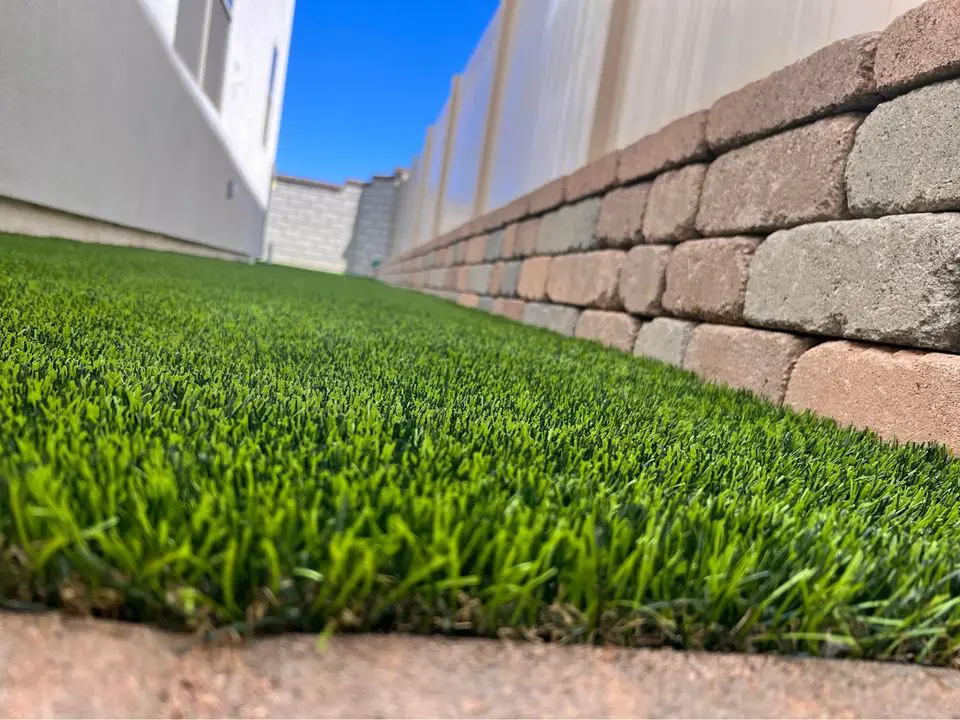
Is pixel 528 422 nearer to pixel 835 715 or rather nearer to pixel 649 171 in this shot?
pixel 835 715

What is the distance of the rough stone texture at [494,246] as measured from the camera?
6.95m

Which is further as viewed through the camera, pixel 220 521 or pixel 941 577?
pixel 941 577

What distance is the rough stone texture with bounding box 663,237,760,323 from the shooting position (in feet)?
8.85

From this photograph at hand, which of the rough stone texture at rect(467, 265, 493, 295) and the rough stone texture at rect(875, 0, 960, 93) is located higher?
the rough stone texture at rect(875, 0, 960, 93)

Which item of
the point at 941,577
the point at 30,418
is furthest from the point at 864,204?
the point at 30,418

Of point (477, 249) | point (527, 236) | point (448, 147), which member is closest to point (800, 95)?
point (527, 236)

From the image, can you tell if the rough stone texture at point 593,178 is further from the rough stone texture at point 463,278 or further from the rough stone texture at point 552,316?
the rough stone texture at point 463,278

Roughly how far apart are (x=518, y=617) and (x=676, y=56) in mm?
3607

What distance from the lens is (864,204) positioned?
2.04 meters

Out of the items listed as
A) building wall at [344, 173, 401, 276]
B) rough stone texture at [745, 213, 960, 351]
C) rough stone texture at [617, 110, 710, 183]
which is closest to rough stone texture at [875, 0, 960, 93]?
rough stone texture at [745, 213, 960, 351]

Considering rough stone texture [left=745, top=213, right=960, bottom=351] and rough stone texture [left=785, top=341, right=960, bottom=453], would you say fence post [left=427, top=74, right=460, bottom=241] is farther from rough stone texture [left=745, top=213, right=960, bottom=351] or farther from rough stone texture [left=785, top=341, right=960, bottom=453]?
rough stone texture [left=785, top=341, right=960, bottom=453]

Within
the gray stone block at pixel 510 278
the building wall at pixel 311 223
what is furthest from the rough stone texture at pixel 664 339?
the building wall at pixel 311 223

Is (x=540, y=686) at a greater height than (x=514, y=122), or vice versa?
(x=514, y=122)

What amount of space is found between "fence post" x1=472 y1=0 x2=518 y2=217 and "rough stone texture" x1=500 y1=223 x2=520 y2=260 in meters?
2.38
